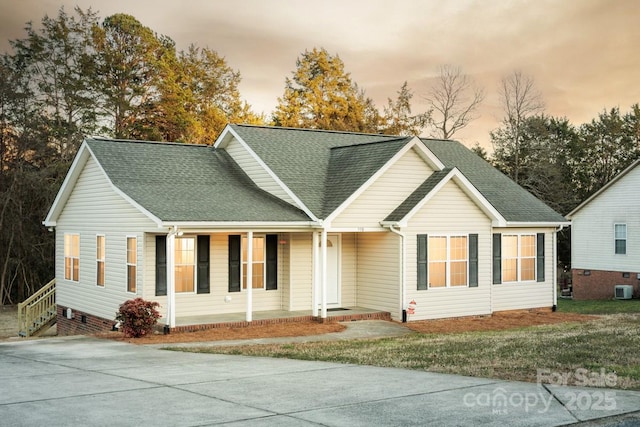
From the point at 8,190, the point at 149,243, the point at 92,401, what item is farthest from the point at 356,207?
the point at 8,190

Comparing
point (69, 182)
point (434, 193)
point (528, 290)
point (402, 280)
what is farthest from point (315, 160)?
point (528, 290)

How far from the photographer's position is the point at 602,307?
30.7 metres

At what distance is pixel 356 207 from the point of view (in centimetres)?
2133

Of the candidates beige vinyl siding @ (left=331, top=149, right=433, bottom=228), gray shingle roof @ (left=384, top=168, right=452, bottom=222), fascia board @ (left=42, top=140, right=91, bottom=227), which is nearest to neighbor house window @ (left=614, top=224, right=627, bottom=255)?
gray shingle roof @ (left=384, top=168, right=452, bottom=222)

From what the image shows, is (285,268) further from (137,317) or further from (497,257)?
(497,257)

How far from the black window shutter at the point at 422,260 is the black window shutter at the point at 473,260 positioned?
177 centimetres

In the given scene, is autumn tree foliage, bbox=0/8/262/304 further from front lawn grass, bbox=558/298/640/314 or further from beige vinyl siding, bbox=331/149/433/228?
front lawn grass, bbox=558/298/640/314

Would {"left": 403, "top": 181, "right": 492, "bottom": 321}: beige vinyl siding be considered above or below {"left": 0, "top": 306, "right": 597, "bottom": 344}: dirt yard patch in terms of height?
above

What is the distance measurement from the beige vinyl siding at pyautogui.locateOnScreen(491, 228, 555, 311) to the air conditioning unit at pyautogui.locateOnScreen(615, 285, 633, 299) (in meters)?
11.5

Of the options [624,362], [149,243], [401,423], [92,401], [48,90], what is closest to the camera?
[401,423]

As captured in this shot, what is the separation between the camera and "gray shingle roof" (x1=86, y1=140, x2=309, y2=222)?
19438 millimetres

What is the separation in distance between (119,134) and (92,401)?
33.0m

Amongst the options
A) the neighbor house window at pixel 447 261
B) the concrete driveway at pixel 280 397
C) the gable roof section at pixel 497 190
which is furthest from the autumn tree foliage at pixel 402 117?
the concrete driveway at pixel 280 397

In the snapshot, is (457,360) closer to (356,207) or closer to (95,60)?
(356,207)
